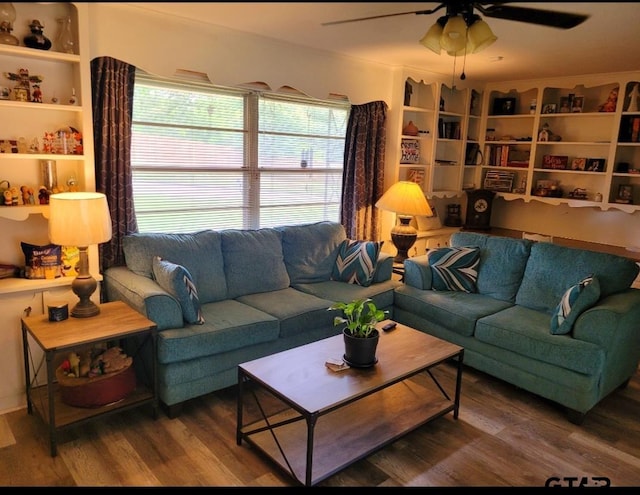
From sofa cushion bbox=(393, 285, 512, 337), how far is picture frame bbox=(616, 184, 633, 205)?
2.00m

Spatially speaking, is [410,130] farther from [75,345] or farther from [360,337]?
[75,345]

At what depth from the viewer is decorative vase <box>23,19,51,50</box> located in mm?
2570

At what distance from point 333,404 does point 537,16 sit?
1743 mm

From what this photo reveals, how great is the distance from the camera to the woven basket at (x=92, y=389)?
2.47 m

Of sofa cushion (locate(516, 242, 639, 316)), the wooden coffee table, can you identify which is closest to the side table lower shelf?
the wooden coffee table

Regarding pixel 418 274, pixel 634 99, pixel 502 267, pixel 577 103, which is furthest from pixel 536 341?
pixel 577 103

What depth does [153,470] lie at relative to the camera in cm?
223

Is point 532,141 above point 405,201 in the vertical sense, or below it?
above

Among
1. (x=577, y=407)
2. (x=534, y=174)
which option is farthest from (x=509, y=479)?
(x=534, y=174)

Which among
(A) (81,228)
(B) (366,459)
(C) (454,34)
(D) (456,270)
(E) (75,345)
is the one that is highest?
(C) (454,34)

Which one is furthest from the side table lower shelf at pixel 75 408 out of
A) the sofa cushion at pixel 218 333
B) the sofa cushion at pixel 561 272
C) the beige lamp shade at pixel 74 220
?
A: the sofa cushion at pixel 561 272

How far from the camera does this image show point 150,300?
8.58 ft

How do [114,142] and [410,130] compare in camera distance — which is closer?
[114,142]

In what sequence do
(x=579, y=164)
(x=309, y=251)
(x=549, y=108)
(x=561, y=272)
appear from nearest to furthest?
(x=561, y=272), (x=309, y=251), (x=579, y=164), (x=549, y=108)
